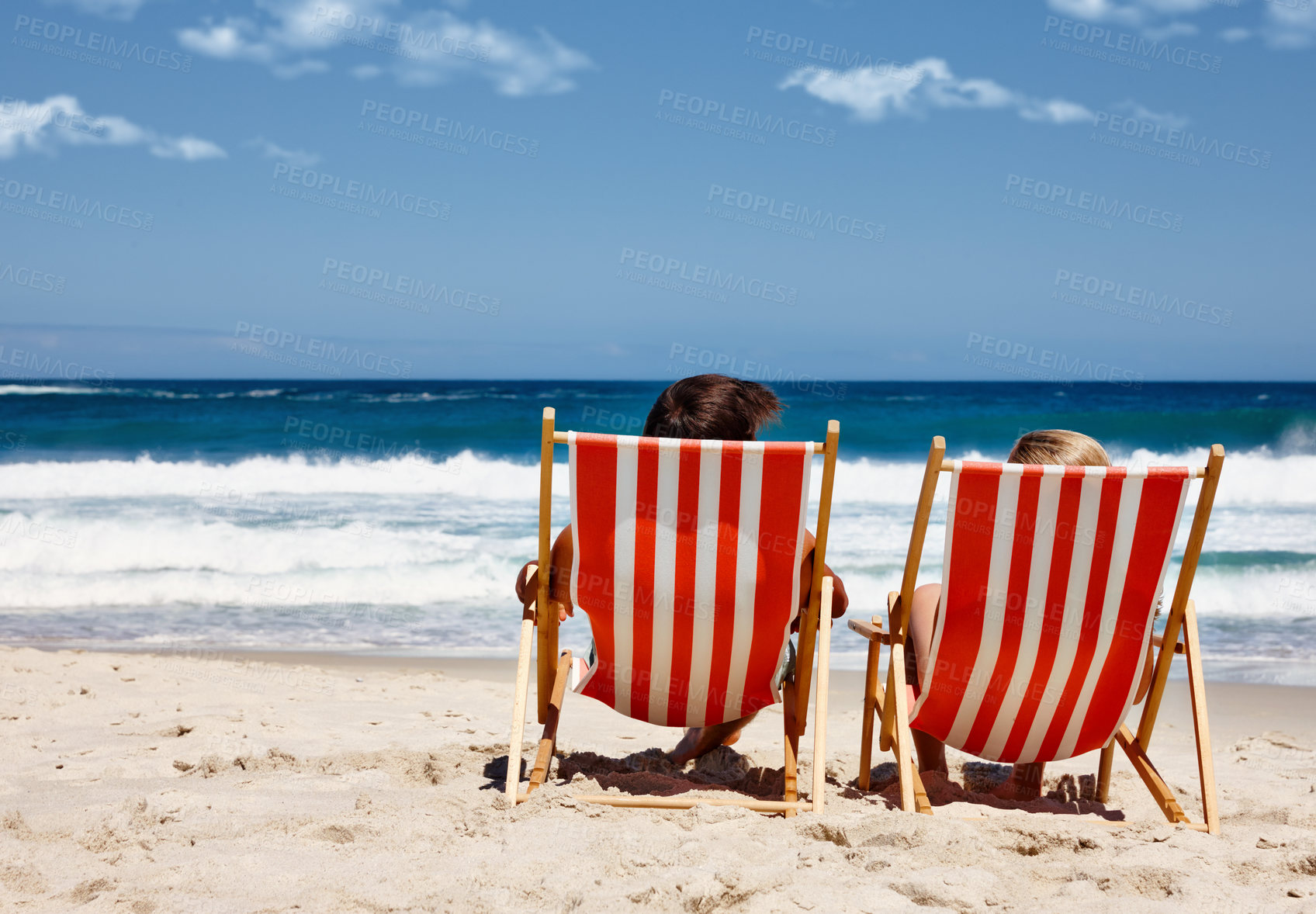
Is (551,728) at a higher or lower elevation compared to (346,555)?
higher

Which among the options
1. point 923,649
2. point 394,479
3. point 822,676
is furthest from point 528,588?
point 394,479

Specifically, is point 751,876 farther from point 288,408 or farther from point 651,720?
point 288,408

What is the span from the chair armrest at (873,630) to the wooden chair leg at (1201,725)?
0.73 metres

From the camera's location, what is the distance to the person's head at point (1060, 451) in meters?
2.41

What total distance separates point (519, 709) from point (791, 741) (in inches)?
29.1

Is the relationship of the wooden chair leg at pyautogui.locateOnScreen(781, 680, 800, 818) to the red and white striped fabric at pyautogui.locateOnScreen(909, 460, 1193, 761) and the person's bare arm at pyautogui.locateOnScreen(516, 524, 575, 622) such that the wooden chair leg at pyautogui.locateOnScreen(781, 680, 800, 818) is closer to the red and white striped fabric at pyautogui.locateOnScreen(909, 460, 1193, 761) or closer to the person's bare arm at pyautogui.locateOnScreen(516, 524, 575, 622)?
the red and white striped fabric at pyautogui.locateOnScreen(909, 460, 1193, 761)

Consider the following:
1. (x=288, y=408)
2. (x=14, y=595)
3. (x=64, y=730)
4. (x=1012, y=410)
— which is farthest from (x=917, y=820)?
(x=1012, y=410)

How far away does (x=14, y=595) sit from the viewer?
581 centimetres

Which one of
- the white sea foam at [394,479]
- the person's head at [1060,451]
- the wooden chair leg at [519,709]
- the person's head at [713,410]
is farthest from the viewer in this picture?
the white sea foam at [394,479]

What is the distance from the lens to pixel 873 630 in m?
2.53

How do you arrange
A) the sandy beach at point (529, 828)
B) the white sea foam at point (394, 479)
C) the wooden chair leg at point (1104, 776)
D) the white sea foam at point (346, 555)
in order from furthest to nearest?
the white sea foam at point (394, 479)
the white sea foam at point (346, 555)
the wooden chair leg at point (1104, 776)
the sandy beach at point (529, 828)

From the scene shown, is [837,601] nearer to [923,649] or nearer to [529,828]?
[923,649]

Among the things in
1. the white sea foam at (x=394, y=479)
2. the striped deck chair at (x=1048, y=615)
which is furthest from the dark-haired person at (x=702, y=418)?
the white sea foam at (x=394, y=479)

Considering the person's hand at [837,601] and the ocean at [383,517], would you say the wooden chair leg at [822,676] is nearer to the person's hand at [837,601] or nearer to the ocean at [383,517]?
the person's hand at [837,601]
